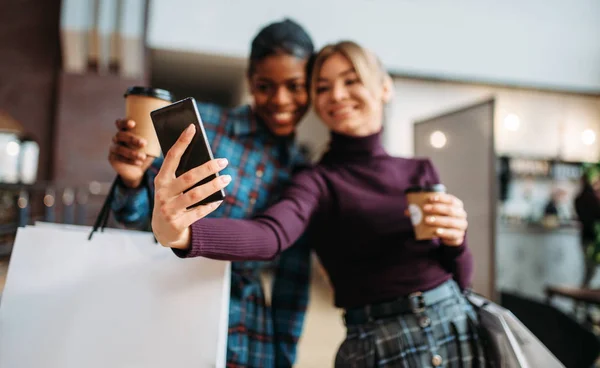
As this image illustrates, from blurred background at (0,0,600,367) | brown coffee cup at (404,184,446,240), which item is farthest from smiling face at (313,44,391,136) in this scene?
blurred background at (0,0,600,367)

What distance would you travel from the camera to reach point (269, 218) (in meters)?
0.89

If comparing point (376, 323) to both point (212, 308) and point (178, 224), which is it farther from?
point (178, 224)

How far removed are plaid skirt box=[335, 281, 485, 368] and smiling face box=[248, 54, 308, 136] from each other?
23.1 inches

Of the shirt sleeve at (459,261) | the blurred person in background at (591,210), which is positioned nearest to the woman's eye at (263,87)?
the shirt sleeve at (459,261)

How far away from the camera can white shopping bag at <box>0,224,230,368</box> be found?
0.74 meters

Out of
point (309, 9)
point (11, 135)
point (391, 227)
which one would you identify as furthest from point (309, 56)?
point (11, 135)

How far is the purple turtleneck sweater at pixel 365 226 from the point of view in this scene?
3.30ft

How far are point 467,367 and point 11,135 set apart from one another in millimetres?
5964

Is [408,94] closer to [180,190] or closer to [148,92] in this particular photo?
[148,92]

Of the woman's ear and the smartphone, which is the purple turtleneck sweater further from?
the smartphone

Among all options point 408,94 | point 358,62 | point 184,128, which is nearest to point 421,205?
point 358,62

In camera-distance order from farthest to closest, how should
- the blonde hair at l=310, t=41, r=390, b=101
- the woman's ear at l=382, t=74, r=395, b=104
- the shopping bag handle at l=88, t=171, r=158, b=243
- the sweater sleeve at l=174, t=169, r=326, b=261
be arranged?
the woman's ear at l=382, t=74, r=395, b=104 < the blonde hair at l=310, t=41, r=390, b=101 < the shopping bag handle at l=88, t=171, r=158, b=243 < the sweater sleeve at l=174, t=169, r=326, b=261

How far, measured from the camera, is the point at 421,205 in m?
0.93

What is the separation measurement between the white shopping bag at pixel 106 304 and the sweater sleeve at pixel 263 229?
9cm
